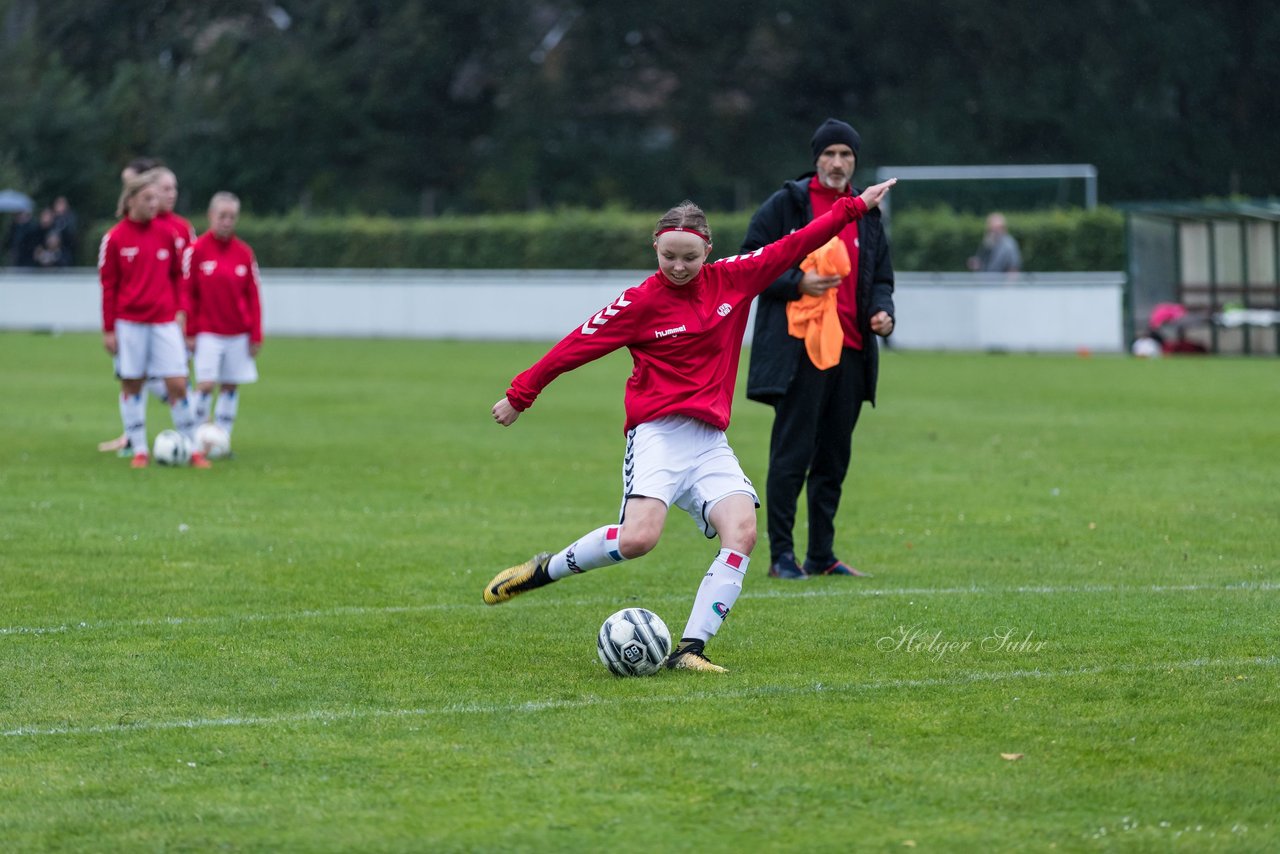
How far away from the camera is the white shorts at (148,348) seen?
47.1 feet

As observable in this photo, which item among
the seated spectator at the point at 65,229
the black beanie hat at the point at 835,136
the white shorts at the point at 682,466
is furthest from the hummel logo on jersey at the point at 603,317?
the seated spectator at the point at 65,229

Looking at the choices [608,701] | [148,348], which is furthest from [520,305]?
[608,701]

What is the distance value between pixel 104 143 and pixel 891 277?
4261cm

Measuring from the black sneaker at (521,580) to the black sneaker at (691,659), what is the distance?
2.19 ft

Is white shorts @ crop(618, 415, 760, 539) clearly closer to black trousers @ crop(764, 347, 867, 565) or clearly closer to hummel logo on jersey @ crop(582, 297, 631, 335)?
hummel logo on jersey @ crop(582, 297, 631, 335)

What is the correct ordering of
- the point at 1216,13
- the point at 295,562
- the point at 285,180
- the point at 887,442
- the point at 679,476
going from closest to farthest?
the point at 679,476, the point at 295,562, the point at 887,442, the point at 1216,13, the point at 285,180

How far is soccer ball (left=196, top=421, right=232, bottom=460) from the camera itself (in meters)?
14.8

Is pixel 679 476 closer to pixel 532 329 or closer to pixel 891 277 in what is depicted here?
pixel 891 277

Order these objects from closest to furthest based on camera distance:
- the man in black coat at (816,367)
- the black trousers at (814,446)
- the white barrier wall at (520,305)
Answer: the man in black coat at (816,367) < the black trousers at (814,446) < the white barrier wall at (520,305)

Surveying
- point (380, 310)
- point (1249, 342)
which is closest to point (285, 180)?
point (380, 310)

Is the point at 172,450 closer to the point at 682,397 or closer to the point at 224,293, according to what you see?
the point at 224,293

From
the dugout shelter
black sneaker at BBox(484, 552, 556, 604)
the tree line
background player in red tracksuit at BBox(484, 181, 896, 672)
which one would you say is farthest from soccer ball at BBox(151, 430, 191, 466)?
the tree line

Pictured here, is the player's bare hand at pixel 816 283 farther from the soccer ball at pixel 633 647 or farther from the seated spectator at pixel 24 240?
the seated spectator at pixel 24 240

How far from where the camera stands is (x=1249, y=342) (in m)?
27.5
